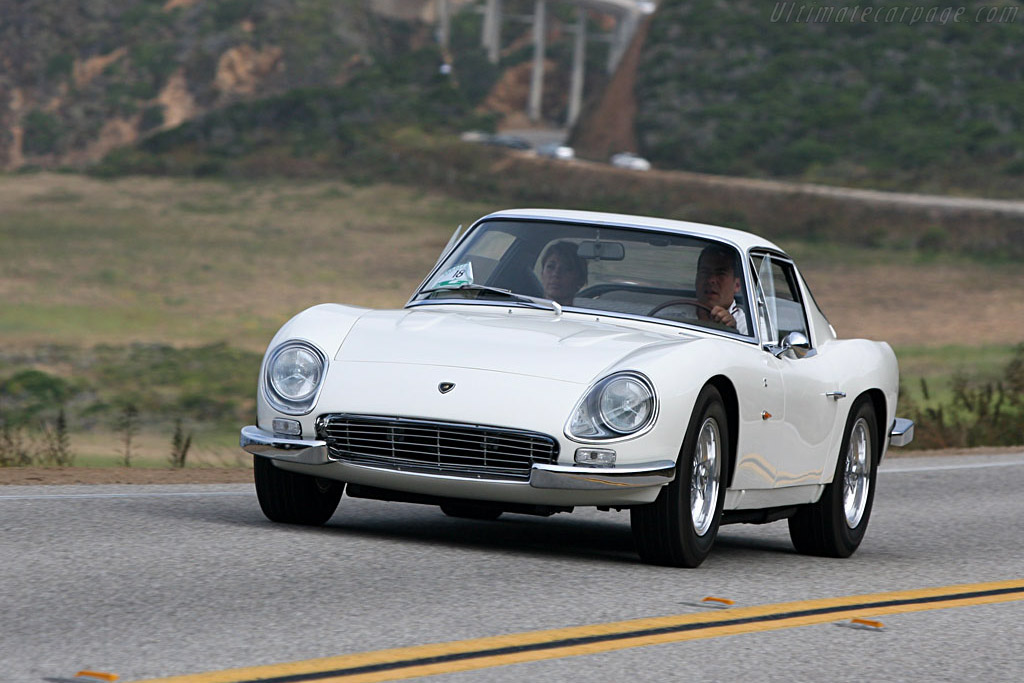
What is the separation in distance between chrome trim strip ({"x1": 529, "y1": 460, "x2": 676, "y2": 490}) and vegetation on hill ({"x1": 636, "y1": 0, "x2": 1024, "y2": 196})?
62.8m

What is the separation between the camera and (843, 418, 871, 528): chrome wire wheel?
895cm

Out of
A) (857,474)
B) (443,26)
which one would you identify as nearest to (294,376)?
(857,474)

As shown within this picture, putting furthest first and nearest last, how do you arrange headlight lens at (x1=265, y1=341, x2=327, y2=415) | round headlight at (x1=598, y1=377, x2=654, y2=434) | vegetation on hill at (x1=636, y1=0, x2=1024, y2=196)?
vegetation on hill at (x1=636, y1=0, x2=1024, y2=196) < headlight lens at (x1=265, y1=341, x2=327, y2=415) < round headlight at (x1=598, y1=377, x2=654, y2=434)

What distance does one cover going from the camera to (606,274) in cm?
841

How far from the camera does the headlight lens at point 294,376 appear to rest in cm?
728

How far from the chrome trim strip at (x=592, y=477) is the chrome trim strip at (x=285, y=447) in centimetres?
91

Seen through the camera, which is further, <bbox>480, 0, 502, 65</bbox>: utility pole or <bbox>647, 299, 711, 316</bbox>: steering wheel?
<bbox>480, 0, 502, 65</bbox>: utility pole

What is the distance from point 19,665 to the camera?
4.87 meters

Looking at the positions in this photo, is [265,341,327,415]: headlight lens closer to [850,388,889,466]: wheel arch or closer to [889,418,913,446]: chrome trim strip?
[850,388,889,466]: wheel arch

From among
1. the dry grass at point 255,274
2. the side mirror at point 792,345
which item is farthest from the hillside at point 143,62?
the side mirror at point 792,345

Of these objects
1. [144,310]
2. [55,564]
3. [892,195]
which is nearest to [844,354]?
[55,564]

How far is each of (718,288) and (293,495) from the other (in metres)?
2.29

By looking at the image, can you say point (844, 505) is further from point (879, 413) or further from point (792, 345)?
point (792, 345)

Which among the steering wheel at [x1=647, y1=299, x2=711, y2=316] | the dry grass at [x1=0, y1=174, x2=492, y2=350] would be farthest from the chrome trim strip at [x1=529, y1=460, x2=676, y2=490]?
the dry grass at [x1=0, y1=174, x2=492, y2=350]
